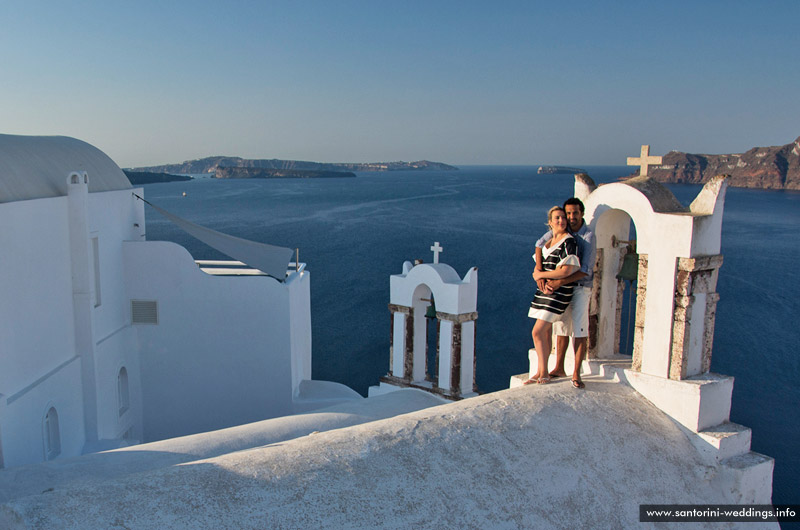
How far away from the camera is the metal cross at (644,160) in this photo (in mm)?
6791

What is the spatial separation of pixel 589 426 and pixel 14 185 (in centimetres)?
866

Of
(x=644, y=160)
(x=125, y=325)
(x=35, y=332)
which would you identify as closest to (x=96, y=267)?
(x=125, y=325)

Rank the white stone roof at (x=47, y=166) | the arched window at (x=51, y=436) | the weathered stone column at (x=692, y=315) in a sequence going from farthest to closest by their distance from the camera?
1. the arched window at (x=51, y=436)
2. the white stone roof at (x=47, y=166)
3. the weathered stone column at (x=692, y=315)

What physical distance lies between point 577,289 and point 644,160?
Result: 1.88 metres

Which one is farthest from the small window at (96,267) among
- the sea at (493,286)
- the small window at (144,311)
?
the sea at (493,286)

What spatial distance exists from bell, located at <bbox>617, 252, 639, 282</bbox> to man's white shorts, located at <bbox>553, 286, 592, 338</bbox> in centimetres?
73

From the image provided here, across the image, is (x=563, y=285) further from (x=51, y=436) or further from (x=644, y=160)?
(x=51, y=436)

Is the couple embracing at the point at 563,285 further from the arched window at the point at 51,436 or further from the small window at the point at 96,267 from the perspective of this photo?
the small window at the point at 96,267

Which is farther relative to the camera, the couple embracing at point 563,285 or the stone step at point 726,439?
the couple embracing at point 563,285

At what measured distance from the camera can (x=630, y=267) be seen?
6.57 meters

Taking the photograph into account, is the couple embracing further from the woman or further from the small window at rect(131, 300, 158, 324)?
the small window at rect(131, 300, 158, 324)

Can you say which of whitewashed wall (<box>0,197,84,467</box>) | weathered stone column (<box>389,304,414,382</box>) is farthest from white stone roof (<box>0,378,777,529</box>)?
whitewashed wall (<box>0,197,84,467</box>)

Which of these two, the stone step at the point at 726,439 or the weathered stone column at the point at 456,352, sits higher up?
the stone step at the point at 726,439

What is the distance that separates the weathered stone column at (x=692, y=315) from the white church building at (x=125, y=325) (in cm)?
754
